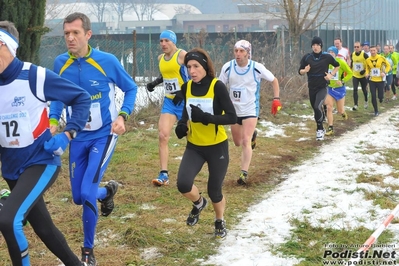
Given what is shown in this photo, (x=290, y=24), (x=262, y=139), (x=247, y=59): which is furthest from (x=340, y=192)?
(x=290, y=24)

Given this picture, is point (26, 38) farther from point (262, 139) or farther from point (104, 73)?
point (262, 139)

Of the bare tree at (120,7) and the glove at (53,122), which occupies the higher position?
the bare tree at (120,7)

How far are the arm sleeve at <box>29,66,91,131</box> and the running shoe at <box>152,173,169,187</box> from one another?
3.89 m

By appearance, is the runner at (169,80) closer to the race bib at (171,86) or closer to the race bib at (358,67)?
the race bib at (171,86)

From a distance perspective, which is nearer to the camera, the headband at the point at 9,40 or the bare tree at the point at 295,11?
the headband at the point at 9,40

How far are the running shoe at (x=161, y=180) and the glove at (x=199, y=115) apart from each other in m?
2.63

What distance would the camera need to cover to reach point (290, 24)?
24656 mm

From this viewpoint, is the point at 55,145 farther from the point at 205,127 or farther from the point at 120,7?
the point at 120,7

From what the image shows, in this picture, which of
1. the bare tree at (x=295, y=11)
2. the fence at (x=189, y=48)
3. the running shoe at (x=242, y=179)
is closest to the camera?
the running shoe at (x=242, y=179)

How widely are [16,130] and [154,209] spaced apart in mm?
3118

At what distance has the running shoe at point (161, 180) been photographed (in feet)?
28.0

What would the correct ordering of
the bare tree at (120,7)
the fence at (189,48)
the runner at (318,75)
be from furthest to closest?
the bare tree at (120,7) → the fence at (189,48) → the runner at (318,75)

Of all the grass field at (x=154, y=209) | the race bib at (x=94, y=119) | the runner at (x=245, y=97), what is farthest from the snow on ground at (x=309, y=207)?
the race bib at (x=94, y=119)

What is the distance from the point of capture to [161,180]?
8578mm
